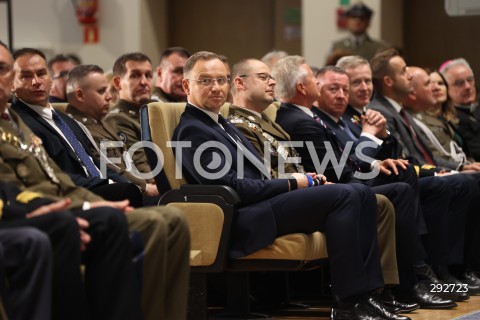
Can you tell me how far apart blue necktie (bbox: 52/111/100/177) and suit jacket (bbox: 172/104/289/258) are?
410 millimetres

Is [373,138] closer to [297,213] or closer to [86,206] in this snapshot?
[297,213]

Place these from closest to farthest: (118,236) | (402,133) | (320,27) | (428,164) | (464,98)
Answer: (118,236) → (402,133) → (428,164) → (464,98) → (320,27)

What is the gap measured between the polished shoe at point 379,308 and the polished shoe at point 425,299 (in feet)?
1.87

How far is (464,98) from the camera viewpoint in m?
7.66

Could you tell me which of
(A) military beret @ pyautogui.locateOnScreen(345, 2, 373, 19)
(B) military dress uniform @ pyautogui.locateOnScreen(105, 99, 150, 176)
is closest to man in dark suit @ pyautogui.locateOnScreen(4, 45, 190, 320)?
(B) military dress uniform @ pyautogui.locateOnScreen(105, 99, 150, 176)

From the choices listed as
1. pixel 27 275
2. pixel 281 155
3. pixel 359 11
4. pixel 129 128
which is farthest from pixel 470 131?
pixel 27 275

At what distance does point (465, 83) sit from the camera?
7.66 m

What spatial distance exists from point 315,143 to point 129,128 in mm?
1088

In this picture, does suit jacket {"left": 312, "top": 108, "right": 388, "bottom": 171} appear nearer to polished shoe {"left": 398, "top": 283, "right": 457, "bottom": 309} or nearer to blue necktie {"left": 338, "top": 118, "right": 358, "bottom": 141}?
blue necktie {"left": 338, "top": 118, "right": 358, "bottom": 141}

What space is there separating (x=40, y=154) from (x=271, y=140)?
162 centimetres

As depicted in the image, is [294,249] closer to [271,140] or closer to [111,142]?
[271,140]

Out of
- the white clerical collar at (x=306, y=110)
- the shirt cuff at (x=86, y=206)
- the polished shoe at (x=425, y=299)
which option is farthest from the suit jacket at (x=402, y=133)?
the shirt cuff at (x=86, y=206)

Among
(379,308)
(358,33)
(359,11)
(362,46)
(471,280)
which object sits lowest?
(471,280)

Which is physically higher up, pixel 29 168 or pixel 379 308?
pixel 29 168
